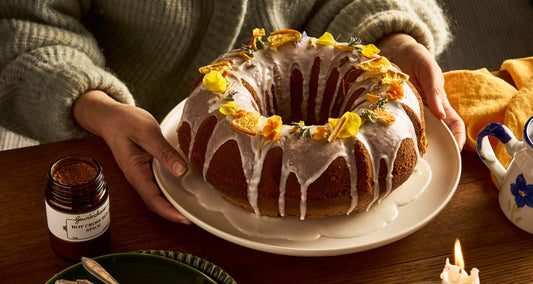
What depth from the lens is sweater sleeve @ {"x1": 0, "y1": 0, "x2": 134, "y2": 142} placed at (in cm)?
113

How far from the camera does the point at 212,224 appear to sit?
841 mm

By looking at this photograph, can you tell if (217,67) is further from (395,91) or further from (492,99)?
(492,99)

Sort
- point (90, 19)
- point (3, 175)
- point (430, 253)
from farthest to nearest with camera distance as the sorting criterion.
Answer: point (90, 19) < point (3, 175) < point (430, 253)

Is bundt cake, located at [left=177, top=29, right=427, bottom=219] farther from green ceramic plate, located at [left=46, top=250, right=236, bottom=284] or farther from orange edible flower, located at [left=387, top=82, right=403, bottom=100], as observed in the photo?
green ceramic plate, located at [left=46, top=250, right=236, bottom=284]

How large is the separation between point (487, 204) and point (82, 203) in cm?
67

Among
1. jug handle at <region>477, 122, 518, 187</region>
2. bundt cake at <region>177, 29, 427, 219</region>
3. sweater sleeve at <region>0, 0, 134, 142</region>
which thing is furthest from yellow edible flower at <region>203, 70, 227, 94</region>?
jug handle at <region>477, 122, 518, 187</region>

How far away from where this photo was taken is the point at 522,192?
889 millimetres

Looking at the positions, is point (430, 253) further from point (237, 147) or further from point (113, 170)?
point (113, 170)

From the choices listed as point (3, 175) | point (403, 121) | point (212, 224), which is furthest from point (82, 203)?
point (403, 121)

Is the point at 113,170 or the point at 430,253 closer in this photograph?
the point at 430,253

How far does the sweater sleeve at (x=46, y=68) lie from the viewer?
113 cm

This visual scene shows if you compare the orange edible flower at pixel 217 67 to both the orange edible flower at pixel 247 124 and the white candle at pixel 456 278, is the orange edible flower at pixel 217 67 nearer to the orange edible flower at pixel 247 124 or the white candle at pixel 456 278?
the orange edible flower at pixel 247 124

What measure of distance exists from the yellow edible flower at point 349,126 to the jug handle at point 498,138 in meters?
0.27

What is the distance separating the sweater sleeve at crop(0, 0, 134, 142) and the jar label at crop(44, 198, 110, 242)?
1.29 ft
